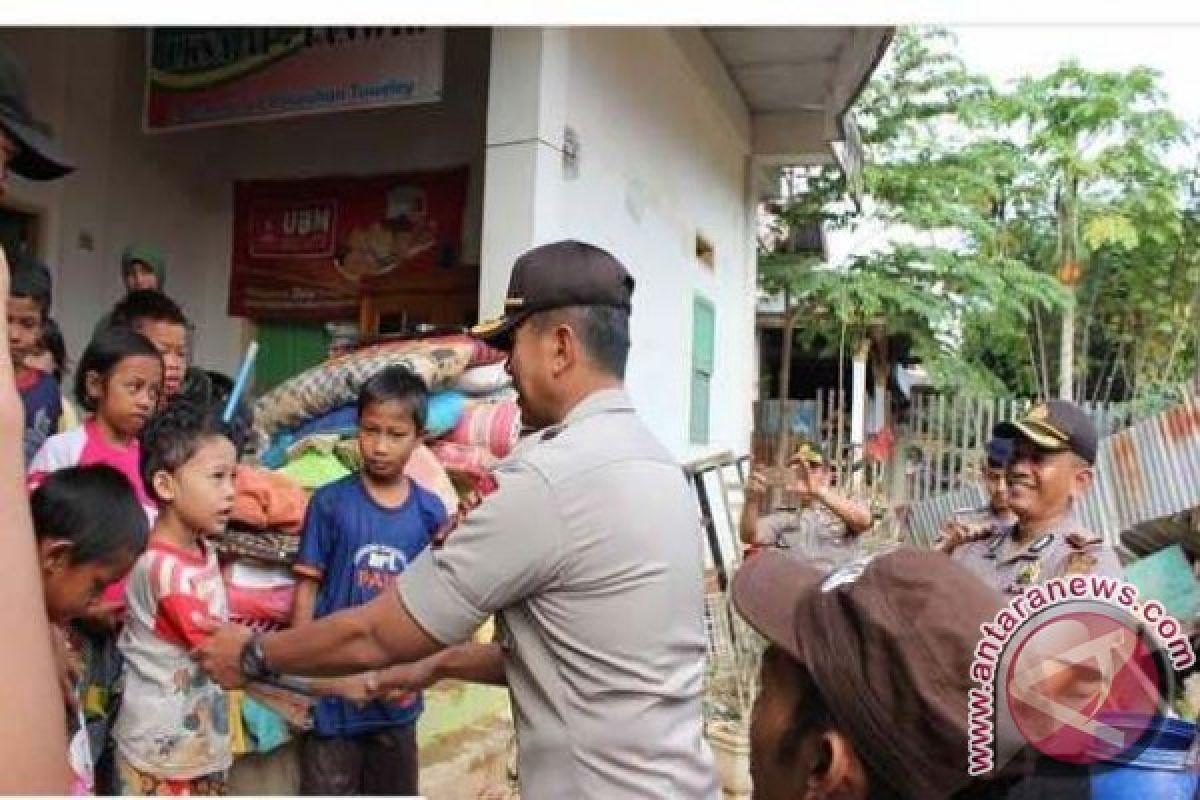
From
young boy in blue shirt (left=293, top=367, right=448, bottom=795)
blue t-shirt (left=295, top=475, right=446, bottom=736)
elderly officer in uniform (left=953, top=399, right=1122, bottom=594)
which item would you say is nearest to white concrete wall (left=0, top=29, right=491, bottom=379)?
young boy in blue shirt (left=293, top=367, right=448, bottom=795)

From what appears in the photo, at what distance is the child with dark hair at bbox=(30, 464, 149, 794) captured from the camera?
1.78 m

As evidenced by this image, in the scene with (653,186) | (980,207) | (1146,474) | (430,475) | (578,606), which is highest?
(980,207)

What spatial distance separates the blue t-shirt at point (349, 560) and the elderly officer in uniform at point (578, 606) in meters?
1.05

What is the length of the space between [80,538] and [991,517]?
2.97 meters

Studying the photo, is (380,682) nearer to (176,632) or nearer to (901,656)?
(176,632)

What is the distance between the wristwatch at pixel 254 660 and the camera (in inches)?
77.8

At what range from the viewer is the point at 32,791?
0.64 metres

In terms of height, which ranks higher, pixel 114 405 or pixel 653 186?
pixel 653 186

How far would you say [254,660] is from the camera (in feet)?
6.55

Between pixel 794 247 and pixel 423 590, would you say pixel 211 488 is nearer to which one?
pixel 423 590

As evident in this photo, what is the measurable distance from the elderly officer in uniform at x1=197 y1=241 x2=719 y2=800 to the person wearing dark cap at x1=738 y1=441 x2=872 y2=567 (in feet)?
8.95

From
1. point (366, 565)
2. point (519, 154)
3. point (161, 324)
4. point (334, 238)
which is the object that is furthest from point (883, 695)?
point (334, 238)

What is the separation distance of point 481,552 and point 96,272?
5.95m

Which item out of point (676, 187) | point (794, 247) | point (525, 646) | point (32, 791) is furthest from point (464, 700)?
point (794, 247)
